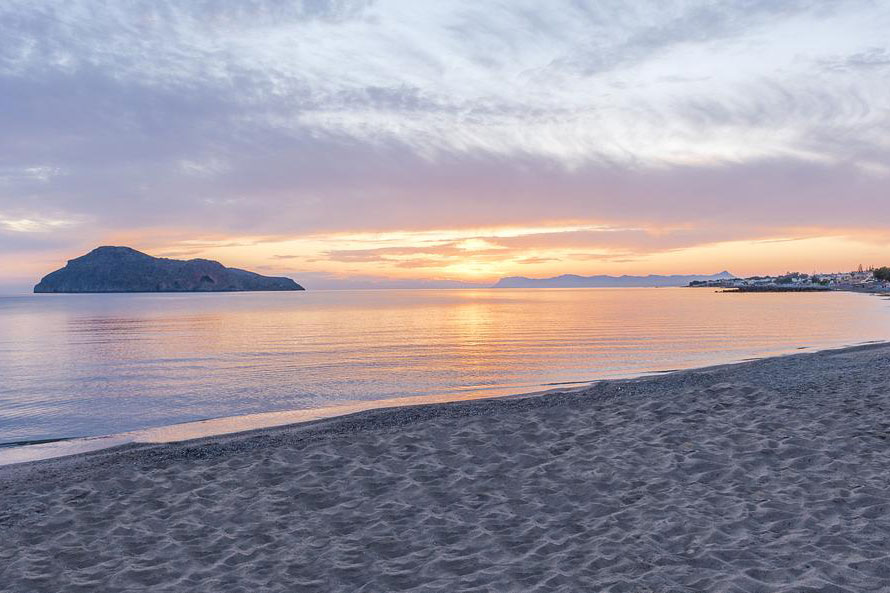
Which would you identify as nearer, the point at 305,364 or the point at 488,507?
the point at 488,507

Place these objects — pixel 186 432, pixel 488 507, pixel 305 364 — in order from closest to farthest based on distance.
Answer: pixel 488 507 → pixel 186 432 → pixel 305 364

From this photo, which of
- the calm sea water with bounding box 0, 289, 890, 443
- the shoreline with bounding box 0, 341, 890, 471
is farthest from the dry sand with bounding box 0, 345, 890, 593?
the calm sea water with bounding box 0, 289, 890, 443

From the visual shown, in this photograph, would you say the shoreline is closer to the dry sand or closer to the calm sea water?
the calm sea water

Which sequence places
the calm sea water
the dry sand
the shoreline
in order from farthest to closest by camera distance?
the calm sea water
the shoreline
the dry sand

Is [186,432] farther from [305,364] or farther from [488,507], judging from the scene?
[305,364]

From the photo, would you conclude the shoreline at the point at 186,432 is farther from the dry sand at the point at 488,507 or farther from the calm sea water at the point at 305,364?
the dry sand at the point at 488,507

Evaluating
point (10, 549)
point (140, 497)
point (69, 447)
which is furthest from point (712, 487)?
point (69, 447)

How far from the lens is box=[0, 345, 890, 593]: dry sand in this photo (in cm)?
710

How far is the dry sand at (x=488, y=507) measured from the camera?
23.3 ft

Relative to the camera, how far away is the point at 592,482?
10164 mm

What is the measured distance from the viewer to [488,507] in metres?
9.27

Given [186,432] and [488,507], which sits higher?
[488,507]

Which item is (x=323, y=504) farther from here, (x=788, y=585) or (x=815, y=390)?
(x=815, y=390)

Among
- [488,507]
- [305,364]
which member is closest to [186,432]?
[488,507]
